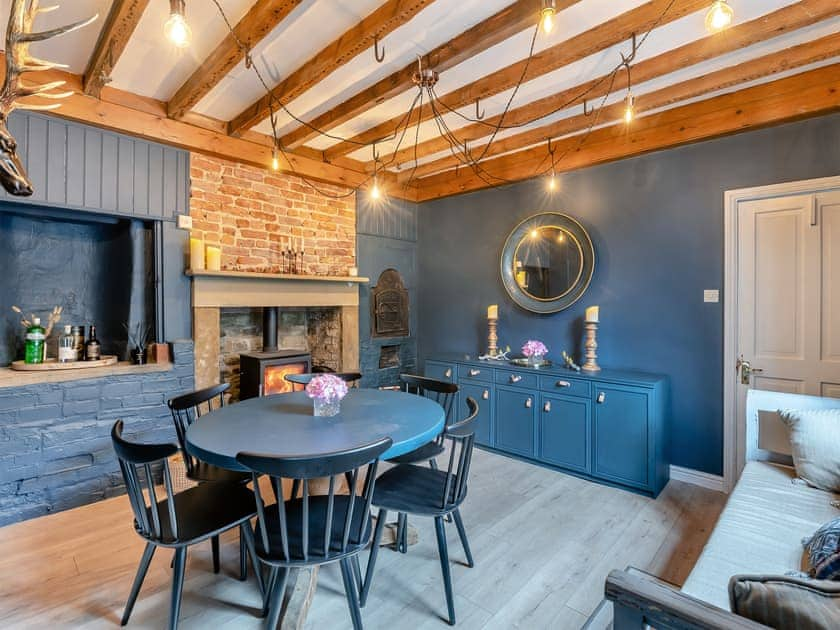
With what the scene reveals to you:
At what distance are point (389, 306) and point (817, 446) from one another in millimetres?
3737

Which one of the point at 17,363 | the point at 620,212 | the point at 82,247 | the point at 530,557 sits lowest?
the point at 530,557

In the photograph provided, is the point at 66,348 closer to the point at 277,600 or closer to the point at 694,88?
the point at 277,600

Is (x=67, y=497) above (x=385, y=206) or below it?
below

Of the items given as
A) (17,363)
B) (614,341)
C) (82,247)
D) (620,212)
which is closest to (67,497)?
(17,363)

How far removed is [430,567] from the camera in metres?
2.20

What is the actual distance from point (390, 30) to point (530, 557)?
2.82 metres

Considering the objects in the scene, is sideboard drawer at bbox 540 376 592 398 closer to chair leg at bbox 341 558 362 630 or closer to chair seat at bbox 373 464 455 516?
chair seat at bbox 373 464 455 516

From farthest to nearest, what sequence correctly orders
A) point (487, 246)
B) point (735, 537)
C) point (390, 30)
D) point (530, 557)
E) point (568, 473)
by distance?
point (487, 246)
point (568, 473)
point (530, 557)
point (390, 30)
point (735, 537)

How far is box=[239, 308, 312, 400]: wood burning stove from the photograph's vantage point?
3.55m

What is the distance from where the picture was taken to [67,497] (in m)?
2.80

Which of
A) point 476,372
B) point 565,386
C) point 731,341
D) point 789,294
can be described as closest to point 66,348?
point 476,372

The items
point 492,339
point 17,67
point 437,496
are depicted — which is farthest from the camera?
point 492,339

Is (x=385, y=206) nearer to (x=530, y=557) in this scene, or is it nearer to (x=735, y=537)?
(x=530, y=557)

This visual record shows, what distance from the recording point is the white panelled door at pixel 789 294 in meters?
2.73
